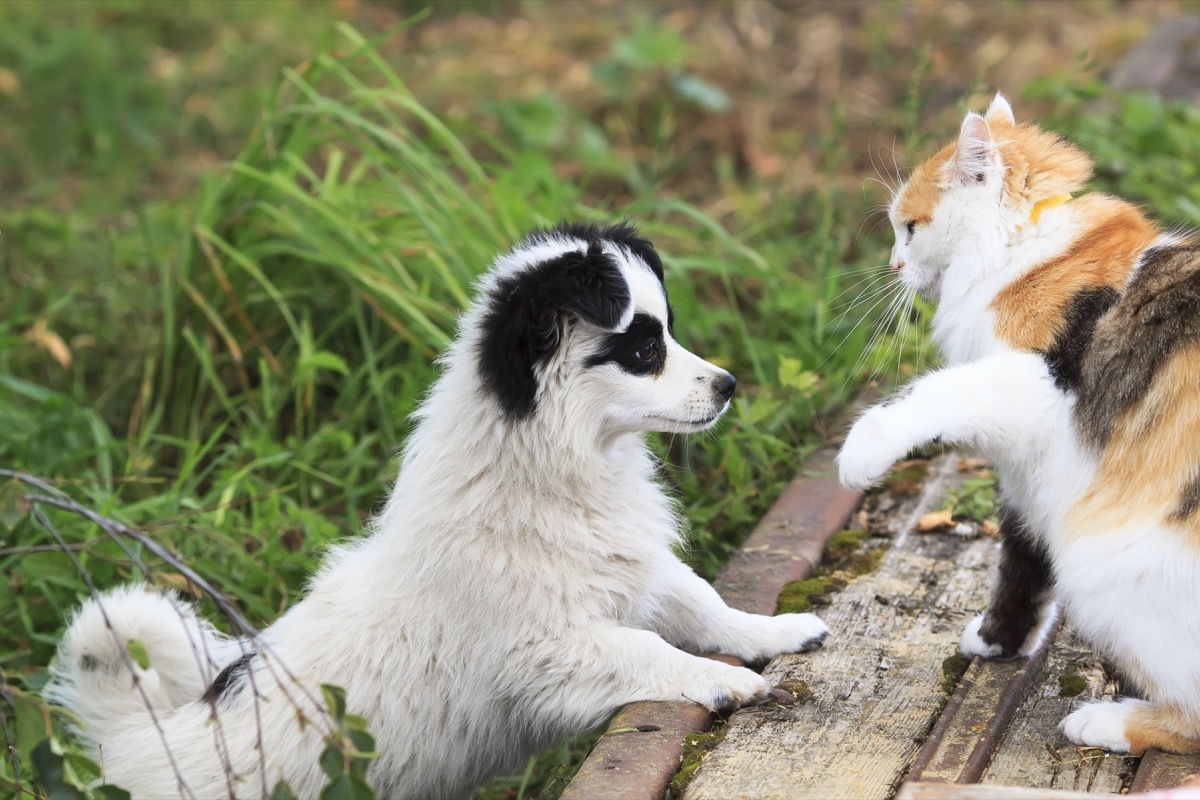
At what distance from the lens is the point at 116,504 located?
398cm

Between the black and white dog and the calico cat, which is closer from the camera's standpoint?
the calico cat

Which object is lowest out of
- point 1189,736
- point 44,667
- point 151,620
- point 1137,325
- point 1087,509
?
point 44,667

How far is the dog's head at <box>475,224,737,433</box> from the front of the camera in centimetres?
284

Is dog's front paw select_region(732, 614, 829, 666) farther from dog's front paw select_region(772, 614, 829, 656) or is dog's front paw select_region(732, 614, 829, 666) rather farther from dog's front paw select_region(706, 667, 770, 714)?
dog's front paw select_region(706, 667, 770, 714)

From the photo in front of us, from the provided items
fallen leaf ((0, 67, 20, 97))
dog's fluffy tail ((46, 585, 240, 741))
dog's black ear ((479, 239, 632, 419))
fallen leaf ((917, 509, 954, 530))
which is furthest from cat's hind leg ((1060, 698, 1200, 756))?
fallen leaf ((0, 67, 20, 97))

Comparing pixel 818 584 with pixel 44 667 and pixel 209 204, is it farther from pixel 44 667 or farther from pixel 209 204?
pixel 209 204

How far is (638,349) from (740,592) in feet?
2.51

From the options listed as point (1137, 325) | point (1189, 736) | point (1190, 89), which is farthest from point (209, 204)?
point (1190, 89)

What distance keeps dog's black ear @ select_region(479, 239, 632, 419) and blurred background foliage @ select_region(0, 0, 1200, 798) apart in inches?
26.6

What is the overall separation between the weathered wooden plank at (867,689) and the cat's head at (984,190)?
2.65ft

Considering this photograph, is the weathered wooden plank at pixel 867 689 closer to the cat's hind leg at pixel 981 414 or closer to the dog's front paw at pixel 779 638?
the dog's front paw at pixel 779 638

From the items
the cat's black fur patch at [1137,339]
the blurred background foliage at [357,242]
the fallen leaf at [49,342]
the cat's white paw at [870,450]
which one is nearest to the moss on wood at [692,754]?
the blurred background foliage at [357,242]

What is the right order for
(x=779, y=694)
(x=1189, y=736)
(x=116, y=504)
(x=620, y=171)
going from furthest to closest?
(x=620, y=171) < (x=116, y=504) < (x=779, y=694) < (x=1189, y=736)

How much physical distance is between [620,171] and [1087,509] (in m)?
4.09
